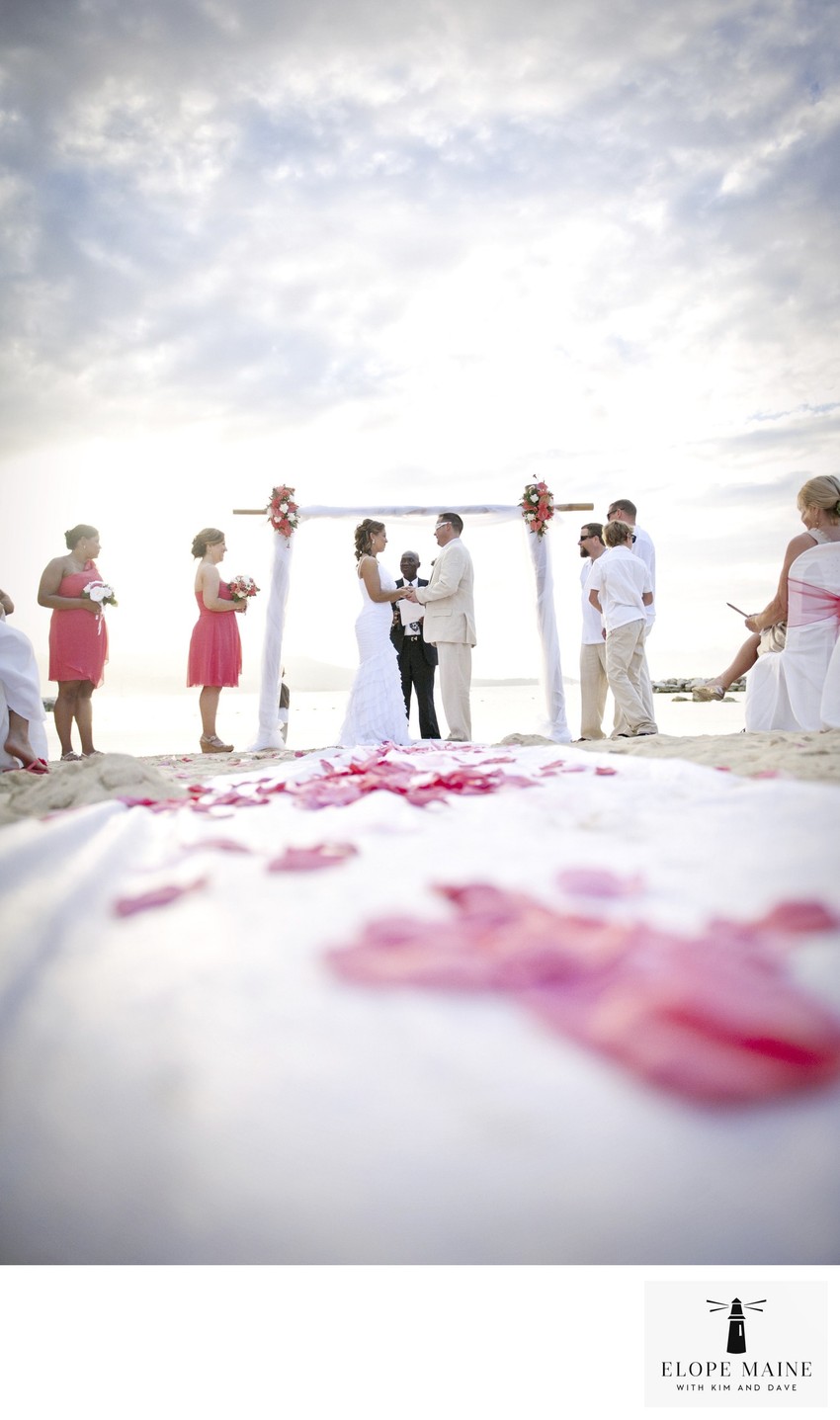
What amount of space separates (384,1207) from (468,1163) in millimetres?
113

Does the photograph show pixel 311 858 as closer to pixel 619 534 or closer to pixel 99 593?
pixel 99 593

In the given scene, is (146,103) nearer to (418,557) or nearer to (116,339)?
(116,339)

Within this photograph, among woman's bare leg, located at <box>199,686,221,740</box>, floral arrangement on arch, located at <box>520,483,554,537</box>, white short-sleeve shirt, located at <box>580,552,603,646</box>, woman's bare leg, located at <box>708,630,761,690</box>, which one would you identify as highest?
floral arrangement on arch, located at <box>520,483,554,537</box>

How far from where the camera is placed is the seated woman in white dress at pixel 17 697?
4.21 metres

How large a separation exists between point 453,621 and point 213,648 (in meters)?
2.33

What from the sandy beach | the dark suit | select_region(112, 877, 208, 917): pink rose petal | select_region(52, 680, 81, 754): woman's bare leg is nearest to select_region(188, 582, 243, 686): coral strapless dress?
select_region(52, 680, 81, 754): woman's bare leg

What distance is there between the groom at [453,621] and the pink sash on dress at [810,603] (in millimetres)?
3277

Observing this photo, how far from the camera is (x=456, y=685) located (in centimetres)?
734

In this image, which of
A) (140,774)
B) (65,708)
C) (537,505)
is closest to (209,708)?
(65,708)

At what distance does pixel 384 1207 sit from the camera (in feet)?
2.89

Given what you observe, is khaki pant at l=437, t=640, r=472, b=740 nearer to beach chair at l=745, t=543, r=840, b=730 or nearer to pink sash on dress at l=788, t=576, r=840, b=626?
beach chair at l=745, t=543, r=840, b=730

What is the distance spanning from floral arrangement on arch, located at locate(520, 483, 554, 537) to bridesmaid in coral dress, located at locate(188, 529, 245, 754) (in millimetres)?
3089

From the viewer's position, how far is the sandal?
4.89m
